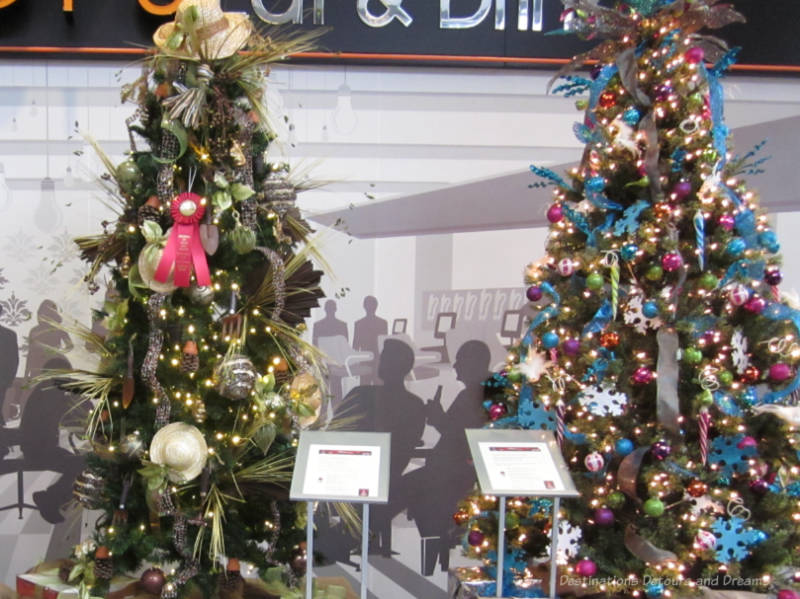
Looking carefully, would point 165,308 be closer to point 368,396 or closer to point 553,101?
point 368,396

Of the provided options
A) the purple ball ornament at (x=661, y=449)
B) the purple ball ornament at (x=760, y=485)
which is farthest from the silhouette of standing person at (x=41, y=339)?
the purple ball ornament at (x=760, y=485)

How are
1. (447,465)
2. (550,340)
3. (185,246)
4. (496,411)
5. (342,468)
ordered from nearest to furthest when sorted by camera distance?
(342,468), (185,246), (550,340), (496,411), (447,465)

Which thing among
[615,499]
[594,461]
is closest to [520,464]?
[594,461]

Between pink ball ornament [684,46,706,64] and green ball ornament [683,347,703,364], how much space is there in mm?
1022

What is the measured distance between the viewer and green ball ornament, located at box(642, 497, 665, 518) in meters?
2.17

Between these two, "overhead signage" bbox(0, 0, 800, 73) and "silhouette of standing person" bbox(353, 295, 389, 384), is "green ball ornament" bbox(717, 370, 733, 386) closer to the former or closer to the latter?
"silhouette of standing person" bbox(353, 295, 389, 384)

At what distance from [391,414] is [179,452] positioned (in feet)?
4.98

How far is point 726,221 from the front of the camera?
225 cm

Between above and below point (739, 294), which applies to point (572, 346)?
below

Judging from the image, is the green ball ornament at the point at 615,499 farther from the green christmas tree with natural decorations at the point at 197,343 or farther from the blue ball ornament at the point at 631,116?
the blue ball ornament at the point at 631,116

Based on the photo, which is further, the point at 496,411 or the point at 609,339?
the point at 496,411

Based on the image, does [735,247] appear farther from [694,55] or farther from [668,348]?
[694,55]

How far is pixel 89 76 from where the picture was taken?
334cm

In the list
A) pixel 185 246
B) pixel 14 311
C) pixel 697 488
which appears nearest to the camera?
pixel 185 246
